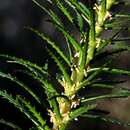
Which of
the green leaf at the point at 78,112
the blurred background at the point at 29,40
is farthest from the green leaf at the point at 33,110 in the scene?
the blurred background at the point at 29,40

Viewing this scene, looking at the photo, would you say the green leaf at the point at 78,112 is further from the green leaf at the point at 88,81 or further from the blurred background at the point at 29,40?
the blurred background at the point at 29,40

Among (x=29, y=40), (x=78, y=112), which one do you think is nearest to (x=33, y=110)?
(x=78, y=112)

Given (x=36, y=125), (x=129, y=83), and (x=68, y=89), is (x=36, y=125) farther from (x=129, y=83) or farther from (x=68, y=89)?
(x=129, y=83)

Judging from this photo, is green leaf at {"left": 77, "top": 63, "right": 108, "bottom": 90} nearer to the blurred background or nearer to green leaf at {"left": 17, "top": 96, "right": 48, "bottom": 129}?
green leaf at {"left": 17, "top": 96, "right": 48, "bottom": 129}

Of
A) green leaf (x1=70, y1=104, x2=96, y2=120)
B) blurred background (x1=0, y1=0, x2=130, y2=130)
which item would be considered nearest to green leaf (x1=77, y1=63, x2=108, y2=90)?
green leaf (x1=70, y1=104, x2=96, y2=120)

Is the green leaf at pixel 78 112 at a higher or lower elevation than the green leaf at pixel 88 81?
lower

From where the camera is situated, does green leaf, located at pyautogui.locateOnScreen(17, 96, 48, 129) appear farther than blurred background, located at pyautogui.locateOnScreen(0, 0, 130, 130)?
No

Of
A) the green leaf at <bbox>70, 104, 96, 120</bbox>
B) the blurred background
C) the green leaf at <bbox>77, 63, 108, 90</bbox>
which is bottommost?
the blurred background

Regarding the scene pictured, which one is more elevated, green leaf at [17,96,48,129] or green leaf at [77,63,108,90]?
green leaf at [77,63,108,90]

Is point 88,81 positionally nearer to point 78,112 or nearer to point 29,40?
point 78,112

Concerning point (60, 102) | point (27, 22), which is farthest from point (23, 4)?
point (60, 102)

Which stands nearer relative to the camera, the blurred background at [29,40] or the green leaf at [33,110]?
the green leaf at [33,110]

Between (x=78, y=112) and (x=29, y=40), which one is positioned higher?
(x=78, y=112)
